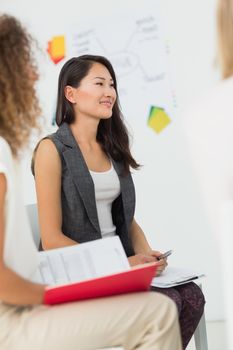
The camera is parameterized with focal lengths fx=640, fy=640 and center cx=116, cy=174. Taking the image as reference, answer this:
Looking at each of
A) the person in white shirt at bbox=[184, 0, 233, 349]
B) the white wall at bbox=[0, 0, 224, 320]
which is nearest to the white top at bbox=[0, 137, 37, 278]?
the person in white shirt at bbox=[184, 0, 233, 349]

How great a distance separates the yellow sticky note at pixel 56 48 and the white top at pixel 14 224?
2460 millimetres

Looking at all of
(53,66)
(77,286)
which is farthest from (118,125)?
(53,66)

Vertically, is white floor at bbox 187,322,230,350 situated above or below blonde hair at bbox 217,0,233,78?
below

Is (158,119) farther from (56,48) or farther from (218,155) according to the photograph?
(218,155)

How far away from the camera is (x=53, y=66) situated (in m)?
3.75

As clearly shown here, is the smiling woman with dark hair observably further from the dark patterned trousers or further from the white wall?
the white wall

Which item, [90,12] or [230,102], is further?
[90,12]

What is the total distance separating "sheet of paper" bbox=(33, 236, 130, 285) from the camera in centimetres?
161

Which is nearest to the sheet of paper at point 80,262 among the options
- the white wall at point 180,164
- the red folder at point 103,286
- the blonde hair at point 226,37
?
the red folder at point 103,286

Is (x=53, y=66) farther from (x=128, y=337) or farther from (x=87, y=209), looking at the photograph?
(x=128, y=337)

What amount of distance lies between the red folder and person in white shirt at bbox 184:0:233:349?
207 mm

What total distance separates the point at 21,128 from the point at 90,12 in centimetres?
242

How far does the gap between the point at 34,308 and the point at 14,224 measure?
0.19 meters

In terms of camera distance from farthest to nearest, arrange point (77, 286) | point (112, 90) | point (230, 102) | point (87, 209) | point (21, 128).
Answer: point (112, 90) < point (87, 209) < point (21, 128) < point (77, 286) < point (230, 102)
